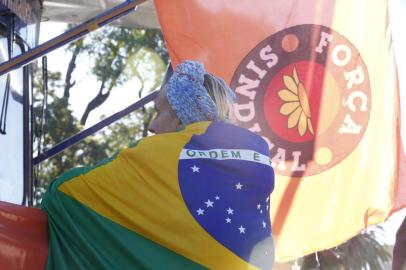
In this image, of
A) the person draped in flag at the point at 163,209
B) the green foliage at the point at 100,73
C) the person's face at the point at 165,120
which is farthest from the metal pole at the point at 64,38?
the green foliage at the point at 100,73

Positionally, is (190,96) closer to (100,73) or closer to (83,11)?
(83,11)

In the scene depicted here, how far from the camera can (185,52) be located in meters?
5.35

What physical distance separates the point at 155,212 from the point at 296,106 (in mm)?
2780

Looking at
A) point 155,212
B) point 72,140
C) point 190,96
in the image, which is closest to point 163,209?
point 155,212

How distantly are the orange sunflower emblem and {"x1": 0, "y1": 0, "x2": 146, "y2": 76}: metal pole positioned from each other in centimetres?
111

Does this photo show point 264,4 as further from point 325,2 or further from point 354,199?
point 354,199

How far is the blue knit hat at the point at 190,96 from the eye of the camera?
3135 mm

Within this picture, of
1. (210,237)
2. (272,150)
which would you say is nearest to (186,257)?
(210,237)

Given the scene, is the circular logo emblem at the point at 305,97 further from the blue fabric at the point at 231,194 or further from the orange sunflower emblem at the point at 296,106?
the blue fabric at the point at 231,194

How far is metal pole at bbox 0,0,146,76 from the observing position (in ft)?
14.4

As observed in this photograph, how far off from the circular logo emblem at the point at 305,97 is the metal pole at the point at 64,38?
2.86ft

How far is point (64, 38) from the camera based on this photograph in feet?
15.2

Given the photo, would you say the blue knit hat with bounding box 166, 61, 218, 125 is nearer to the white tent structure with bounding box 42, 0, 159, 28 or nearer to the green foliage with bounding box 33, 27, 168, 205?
the white tent structure with bounding box 42, 0, 159, 28

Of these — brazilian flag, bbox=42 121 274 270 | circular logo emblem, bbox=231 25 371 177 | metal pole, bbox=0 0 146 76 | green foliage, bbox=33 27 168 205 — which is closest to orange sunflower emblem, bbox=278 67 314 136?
circular logo emblem, bbox=231 25 371 177
